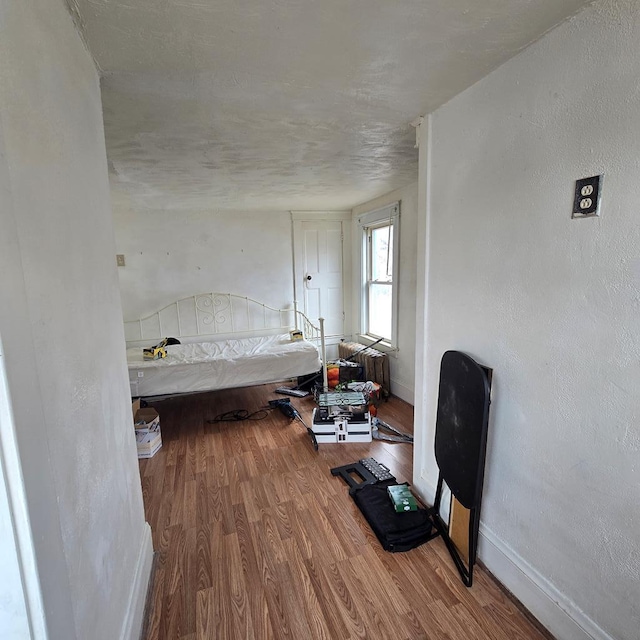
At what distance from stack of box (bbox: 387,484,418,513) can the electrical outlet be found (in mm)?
1638

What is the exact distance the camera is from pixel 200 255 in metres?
4.34

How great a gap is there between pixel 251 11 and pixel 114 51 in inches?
20.7

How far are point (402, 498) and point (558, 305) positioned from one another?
1362 millimetres

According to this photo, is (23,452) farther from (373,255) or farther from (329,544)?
(373,255)

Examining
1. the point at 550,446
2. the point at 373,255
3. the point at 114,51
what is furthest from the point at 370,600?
the point at 373,255

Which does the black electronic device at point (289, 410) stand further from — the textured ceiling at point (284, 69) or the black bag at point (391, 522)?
the textured ceiling at point (284, 69)

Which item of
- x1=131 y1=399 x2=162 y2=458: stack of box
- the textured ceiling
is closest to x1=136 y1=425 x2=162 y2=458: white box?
x1=131 y1=399 x2=162 y2=458: stack of box

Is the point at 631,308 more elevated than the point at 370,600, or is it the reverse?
the point at 631,308

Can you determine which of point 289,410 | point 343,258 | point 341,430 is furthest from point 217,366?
point 343,258

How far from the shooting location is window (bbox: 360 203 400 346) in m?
3.80

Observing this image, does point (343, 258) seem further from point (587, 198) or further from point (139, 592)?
point (139, 592)

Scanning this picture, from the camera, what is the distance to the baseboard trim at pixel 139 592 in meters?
1.24

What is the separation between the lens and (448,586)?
1591 mm

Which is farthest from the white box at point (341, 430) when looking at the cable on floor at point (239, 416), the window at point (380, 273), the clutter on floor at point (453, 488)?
the window at point (380, 273)
